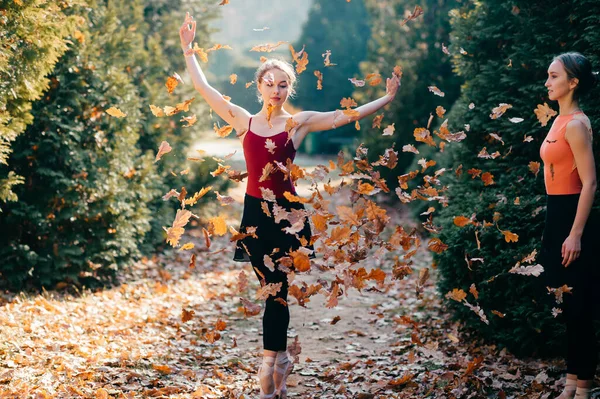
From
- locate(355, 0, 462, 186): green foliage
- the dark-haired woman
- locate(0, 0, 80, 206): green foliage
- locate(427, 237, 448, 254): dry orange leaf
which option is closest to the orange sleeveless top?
the dark-haired woman

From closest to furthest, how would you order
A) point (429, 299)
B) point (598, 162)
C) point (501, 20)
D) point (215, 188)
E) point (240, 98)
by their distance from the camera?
point (598, 162) → point (501, 20) → point (429, 299) → point (215, 188) → point (240, 98)

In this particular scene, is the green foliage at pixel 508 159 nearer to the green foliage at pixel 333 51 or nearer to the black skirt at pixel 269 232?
the black skirt at pixel 269 232

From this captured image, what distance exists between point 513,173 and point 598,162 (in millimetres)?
756

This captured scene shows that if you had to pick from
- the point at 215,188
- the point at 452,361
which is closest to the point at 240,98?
the point at 215,188

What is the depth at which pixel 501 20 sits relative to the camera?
231 inches

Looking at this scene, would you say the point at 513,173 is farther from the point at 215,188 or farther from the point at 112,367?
the point at 215,188

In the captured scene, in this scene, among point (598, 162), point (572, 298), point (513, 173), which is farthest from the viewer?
point (513, 173)

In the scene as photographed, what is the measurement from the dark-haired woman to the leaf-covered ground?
1.73ft

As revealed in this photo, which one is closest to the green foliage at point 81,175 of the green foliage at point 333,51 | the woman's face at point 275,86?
the woman's face at point 275,86

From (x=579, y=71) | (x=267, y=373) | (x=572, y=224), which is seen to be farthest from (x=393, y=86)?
(x=267, y=373)

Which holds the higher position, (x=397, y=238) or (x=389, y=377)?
(x=397, y=238)

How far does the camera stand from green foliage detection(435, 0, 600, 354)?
4.63 metres

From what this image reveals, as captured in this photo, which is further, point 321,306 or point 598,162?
point 321,306

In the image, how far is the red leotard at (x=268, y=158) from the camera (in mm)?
3863
